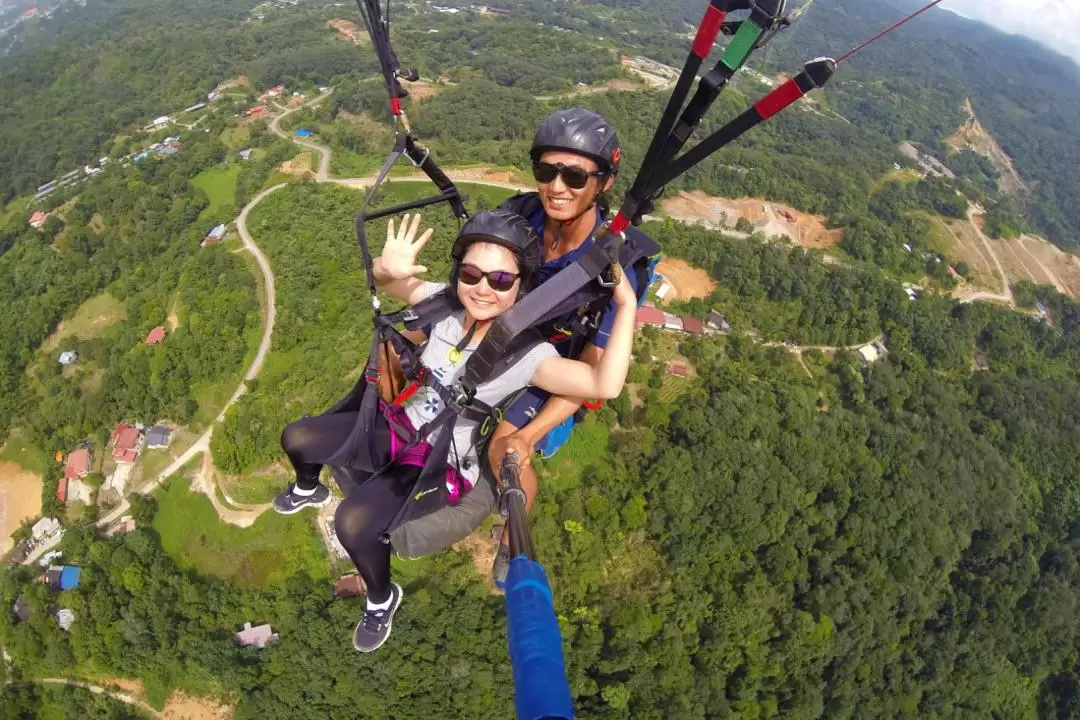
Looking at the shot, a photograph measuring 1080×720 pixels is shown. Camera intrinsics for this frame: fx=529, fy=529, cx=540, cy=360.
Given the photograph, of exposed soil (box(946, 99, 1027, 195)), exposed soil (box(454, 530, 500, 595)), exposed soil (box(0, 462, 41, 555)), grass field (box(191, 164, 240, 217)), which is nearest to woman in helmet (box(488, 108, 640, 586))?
exposed soil (box(454, 530, 500, 595))

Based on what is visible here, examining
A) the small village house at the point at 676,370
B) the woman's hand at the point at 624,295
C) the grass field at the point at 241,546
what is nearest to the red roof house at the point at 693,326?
the small village house at the point at 676,370

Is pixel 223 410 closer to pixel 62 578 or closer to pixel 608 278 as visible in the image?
pixel 62 578

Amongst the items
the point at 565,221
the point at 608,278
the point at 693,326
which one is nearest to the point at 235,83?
the point at 693,326

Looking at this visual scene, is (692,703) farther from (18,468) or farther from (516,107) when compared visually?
(516,107)

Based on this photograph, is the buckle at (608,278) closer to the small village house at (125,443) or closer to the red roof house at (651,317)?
the red roof house at (651,317)

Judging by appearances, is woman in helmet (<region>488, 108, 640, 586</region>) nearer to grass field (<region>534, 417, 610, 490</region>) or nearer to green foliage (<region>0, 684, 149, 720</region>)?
grass field (<region>534, 417, 610, 490</region>)

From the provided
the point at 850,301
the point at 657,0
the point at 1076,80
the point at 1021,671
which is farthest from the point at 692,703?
the point at 1076,80
